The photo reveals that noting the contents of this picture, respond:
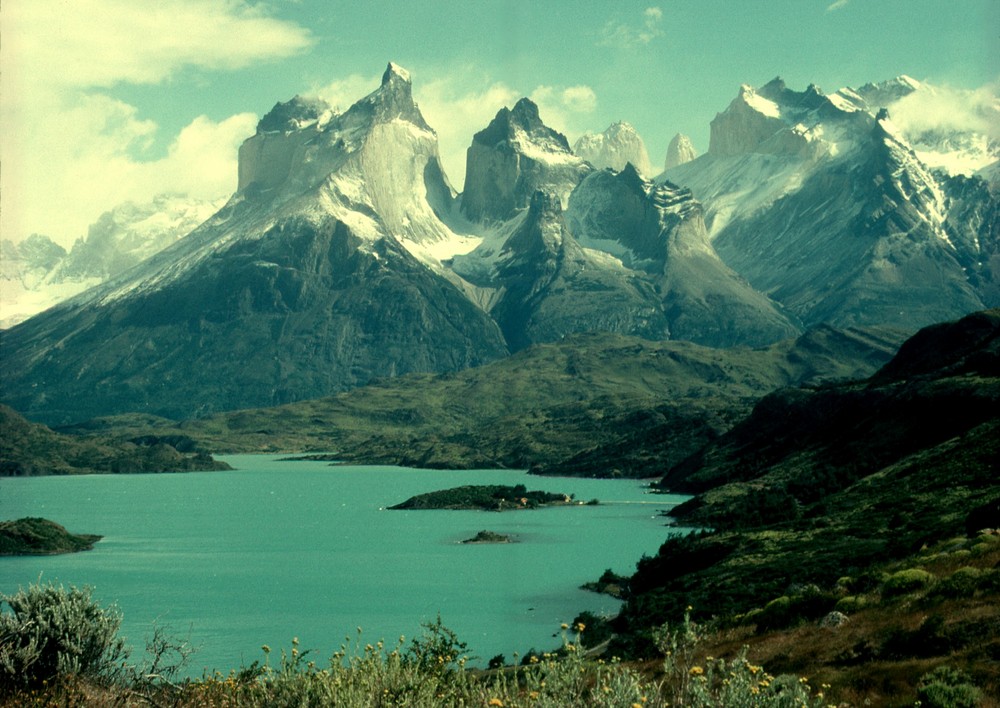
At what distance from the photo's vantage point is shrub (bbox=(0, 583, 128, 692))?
34.2 metres

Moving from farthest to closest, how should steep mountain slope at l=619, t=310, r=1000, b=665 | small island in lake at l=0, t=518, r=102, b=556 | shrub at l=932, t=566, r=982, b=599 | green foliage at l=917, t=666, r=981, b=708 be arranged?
small island in lake at l=0, t=518, r=102, b=556, steep mountain slope at l=619, t=310, r=1000, b=665, shrub at l=932, t=566, r=982, b=599, green foliage at l=917, t=666, r=981, b=708

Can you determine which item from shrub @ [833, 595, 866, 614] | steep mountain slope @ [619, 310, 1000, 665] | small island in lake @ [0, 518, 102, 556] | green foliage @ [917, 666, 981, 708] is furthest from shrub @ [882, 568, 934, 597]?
small island in lake @ [0, 518, 102, 556]

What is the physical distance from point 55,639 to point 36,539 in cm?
15421

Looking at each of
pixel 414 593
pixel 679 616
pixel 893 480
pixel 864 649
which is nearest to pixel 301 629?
pixel 414 593

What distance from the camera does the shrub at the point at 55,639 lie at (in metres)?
A: 34.2

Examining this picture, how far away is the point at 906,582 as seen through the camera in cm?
5166

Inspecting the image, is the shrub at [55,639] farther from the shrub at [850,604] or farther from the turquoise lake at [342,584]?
the turquoise lake at [342,584]

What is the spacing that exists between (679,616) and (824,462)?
93781mm

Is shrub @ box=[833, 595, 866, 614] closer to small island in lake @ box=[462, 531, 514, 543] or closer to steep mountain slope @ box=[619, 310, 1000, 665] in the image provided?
steep mountain slope @ box=[619, 310, 1000, 665]

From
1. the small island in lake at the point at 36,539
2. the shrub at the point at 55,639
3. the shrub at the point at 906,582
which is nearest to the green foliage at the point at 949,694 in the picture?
the shrub at the point at 906,582

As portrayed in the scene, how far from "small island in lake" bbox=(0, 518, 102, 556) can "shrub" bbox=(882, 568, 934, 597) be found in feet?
491

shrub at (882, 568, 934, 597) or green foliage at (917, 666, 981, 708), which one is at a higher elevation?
shrub at (882, 568, 934, 597)

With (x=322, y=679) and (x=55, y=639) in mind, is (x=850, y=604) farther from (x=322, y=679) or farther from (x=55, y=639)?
(x=55, y=639)

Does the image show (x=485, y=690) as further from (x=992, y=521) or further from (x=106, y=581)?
(x=106, y=581)
